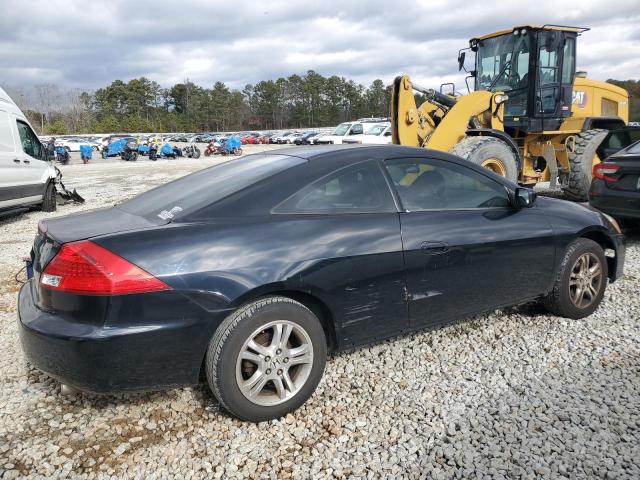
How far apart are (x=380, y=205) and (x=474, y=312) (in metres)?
1.04

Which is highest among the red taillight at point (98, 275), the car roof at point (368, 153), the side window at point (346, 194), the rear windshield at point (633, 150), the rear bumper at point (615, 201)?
the car roof at point (368, 153)

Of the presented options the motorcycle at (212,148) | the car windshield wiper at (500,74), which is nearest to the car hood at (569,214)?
the car windshield wiper at (500,74)

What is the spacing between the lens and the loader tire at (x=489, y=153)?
7512mm

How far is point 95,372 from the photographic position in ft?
7.79

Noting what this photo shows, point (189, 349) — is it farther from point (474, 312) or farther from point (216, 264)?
point (474, 312)

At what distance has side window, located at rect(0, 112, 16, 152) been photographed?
8828 millimetres

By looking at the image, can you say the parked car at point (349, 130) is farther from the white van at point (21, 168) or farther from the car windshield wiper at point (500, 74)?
the white van at point (21, 168)

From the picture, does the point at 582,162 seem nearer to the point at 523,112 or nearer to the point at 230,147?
the point at 523,112

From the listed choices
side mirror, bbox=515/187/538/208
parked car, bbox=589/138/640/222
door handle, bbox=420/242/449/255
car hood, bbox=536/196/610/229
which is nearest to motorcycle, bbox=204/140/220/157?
parked car, bbox=589/138/640/222

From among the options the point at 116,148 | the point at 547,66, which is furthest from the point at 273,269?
the point at 116,148

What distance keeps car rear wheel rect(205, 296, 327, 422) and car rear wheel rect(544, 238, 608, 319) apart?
2080 millimetres

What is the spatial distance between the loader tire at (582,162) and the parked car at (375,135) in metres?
17.3

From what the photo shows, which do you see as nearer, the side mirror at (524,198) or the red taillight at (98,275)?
the red taillight at (98,275)

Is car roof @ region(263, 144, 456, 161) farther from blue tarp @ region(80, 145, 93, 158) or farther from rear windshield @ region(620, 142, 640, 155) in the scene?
blue tarp @ region(80, 145, 93, 158)
